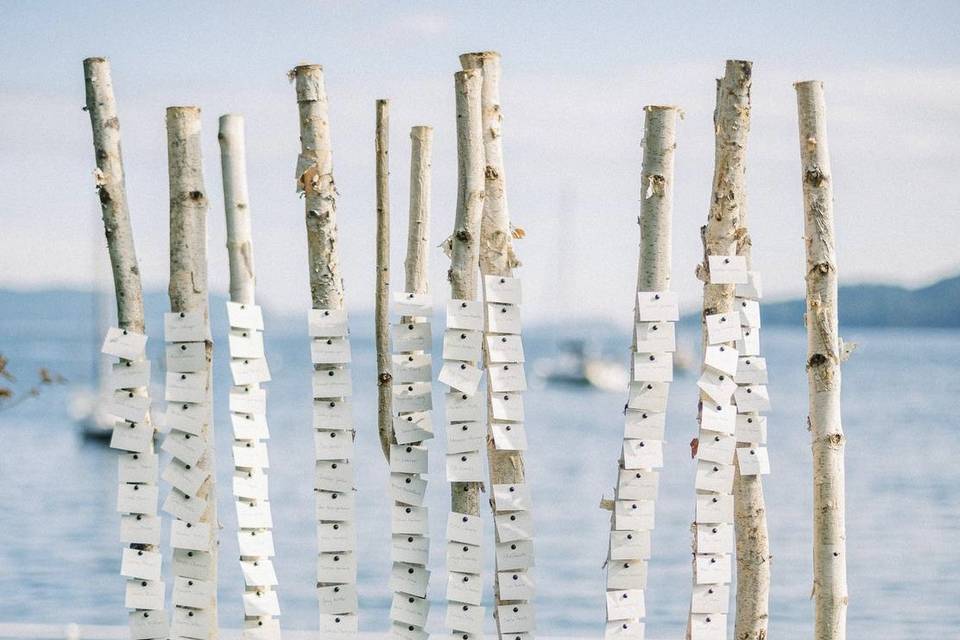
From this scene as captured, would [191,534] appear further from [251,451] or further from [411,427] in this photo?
[411,427]

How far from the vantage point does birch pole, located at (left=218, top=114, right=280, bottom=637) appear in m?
3.15

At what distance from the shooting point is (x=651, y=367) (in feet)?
10.1

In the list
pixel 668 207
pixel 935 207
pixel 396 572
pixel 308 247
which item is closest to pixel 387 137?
pixel 308 247

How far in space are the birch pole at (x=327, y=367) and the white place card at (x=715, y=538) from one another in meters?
0.80

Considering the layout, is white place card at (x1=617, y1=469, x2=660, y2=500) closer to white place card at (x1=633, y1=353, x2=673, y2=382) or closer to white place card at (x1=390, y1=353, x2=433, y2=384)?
white place card at (x1=633, y1=353, x2=673, y2=382)

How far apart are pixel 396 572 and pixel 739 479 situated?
2.74 feet

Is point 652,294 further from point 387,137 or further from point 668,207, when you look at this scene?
point 387,137

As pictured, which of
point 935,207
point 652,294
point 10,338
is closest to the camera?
point 652,294

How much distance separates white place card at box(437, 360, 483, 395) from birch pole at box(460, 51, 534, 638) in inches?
1.5

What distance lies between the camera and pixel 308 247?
3.16 meters

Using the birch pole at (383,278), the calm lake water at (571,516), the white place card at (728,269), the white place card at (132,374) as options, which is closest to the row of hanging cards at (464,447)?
the birch pole at (383,278)

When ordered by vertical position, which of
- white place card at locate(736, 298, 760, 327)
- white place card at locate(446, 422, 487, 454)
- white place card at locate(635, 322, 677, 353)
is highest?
white place card at locate(736, 298, 760, 327)

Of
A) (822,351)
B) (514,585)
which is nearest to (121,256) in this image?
(514,585)

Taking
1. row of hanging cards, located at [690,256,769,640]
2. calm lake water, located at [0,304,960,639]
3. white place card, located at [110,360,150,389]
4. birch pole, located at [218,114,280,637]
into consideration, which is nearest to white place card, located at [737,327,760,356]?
row of hanging cards, located at [690,256,769,640]
